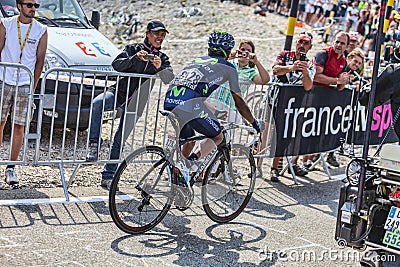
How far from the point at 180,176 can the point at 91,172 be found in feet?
7.66

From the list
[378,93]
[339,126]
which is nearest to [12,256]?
[378,93]

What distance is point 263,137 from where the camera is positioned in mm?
Result: 9109

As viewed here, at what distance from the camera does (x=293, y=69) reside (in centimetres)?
866

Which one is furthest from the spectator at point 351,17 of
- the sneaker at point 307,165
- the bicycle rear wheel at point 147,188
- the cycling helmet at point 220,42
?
the bicycle rear wheel at point 147,188

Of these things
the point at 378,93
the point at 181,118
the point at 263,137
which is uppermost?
the point at 378,93

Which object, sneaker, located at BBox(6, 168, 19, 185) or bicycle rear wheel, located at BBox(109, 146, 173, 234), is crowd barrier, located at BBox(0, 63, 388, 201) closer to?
sneaker, located at BBox(6, 168, 19, 185)

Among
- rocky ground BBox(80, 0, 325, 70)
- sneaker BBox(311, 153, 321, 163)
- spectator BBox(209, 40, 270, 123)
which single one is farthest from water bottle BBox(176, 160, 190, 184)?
rocky ground BBox(80, 0, 325, 70)

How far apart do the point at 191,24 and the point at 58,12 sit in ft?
69.9

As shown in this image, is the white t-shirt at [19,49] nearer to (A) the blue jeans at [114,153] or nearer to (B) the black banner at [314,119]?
(A) the blue jeans at [114,153]

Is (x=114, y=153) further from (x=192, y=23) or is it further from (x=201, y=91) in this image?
(x=192, y=23)

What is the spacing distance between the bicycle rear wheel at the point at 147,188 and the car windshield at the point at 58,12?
14.9 feet

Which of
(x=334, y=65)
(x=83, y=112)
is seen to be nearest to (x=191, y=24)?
(x=334, y=65)

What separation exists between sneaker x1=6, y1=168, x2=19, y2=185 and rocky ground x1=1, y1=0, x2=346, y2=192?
47.2ft

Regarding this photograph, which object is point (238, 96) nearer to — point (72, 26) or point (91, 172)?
point (91, 172)
